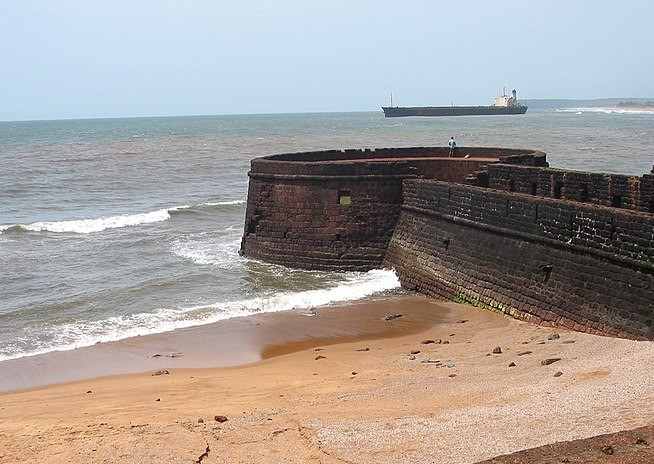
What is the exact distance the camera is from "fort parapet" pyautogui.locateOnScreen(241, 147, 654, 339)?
10.7 meters

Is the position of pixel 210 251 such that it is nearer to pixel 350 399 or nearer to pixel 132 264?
pixel 132 264

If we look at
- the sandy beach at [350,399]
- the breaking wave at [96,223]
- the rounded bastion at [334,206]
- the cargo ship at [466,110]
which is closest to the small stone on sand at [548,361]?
the sandy beach at [350,399]

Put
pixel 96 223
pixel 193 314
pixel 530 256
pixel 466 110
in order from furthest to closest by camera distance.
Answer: pixel 466 110 < pixel 96 223 < pixel 193 314 < pixel 530 256

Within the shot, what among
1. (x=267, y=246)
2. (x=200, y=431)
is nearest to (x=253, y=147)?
(x=267, y=246)

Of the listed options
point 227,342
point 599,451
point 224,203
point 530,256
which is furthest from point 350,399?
point 224,203

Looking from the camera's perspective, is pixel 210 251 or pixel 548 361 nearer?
pixel 548 361

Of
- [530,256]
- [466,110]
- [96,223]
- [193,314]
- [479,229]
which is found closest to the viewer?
[530,256]

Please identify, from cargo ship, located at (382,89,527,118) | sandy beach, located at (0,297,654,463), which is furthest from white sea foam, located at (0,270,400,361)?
cargo ship, located at (382,89,527,118)

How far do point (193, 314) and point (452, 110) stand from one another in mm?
134572

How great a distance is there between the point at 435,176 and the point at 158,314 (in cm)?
715

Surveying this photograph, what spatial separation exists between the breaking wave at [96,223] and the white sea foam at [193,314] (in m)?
12.4

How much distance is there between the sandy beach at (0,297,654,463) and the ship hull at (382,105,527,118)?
13081 centimetres

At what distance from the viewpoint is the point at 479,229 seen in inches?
540

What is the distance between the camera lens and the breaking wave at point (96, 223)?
2656 centimetres
